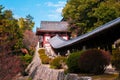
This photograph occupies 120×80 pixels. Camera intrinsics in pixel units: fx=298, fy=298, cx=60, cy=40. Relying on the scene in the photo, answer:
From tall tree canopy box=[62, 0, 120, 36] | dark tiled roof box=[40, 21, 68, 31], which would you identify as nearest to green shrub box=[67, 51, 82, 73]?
tall tree canopy box=[62, 0, 120, 36]

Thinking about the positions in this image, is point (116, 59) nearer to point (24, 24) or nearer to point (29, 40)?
point (29, 40)

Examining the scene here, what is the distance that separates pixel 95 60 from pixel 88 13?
29455 millimetres

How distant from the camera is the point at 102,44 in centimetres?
2423

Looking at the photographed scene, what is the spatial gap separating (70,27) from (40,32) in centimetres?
975

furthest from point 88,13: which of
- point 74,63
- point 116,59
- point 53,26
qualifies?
point 116,59

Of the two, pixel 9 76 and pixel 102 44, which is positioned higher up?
pixel 102 44

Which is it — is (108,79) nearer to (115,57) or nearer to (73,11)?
(115,57)

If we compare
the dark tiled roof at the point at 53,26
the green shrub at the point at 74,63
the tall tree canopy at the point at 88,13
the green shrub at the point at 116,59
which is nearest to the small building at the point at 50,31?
the dark tiled roof at the point at 53,26

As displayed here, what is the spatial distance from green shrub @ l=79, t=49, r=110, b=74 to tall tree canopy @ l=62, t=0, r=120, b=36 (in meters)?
25.5

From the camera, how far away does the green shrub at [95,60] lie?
58.7 ft

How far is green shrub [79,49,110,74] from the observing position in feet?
58.7

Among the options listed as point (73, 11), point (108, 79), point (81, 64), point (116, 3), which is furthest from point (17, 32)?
point (108, 79)

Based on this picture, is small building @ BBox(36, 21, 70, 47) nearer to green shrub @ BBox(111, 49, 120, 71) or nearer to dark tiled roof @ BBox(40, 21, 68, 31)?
dark tiled roof @ BBox(40, 21, 68, 31)

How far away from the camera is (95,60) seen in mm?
17984
